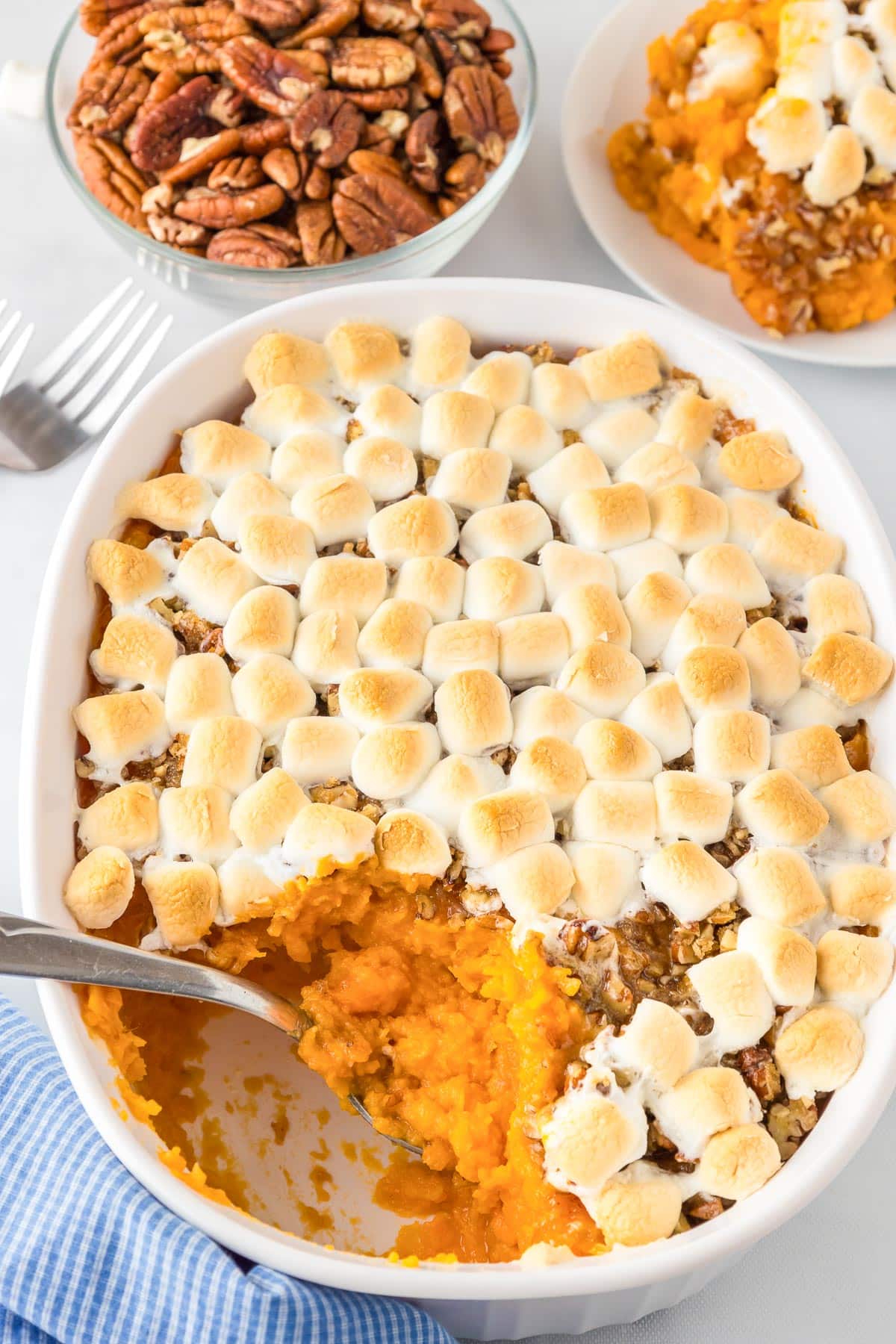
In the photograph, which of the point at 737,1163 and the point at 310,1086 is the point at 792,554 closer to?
the point at 737,1163

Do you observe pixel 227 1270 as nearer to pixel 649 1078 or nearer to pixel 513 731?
pixel 649 1078

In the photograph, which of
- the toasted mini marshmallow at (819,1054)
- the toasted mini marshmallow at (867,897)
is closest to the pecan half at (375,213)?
the toasted mini marshmallow at (867,897)

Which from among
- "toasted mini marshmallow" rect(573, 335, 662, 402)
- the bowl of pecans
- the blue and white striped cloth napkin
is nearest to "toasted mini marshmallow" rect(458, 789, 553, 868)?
the blue and white striped cloth napkin

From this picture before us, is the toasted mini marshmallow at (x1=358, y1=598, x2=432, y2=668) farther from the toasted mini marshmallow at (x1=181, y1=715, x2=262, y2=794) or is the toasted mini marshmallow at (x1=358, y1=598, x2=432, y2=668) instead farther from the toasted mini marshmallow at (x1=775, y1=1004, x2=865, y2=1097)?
the toasted mini marshmallow at (x1=775, y1=1004, x2=865, y2=1097)

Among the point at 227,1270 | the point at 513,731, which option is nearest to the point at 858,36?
the point at 513,731

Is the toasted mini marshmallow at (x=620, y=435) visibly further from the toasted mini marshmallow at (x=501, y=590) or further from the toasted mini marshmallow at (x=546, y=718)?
the toasted mini marshmallow at (x=546, y=718)

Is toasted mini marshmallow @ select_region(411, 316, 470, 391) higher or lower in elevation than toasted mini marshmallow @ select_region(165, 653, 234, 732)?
higher
